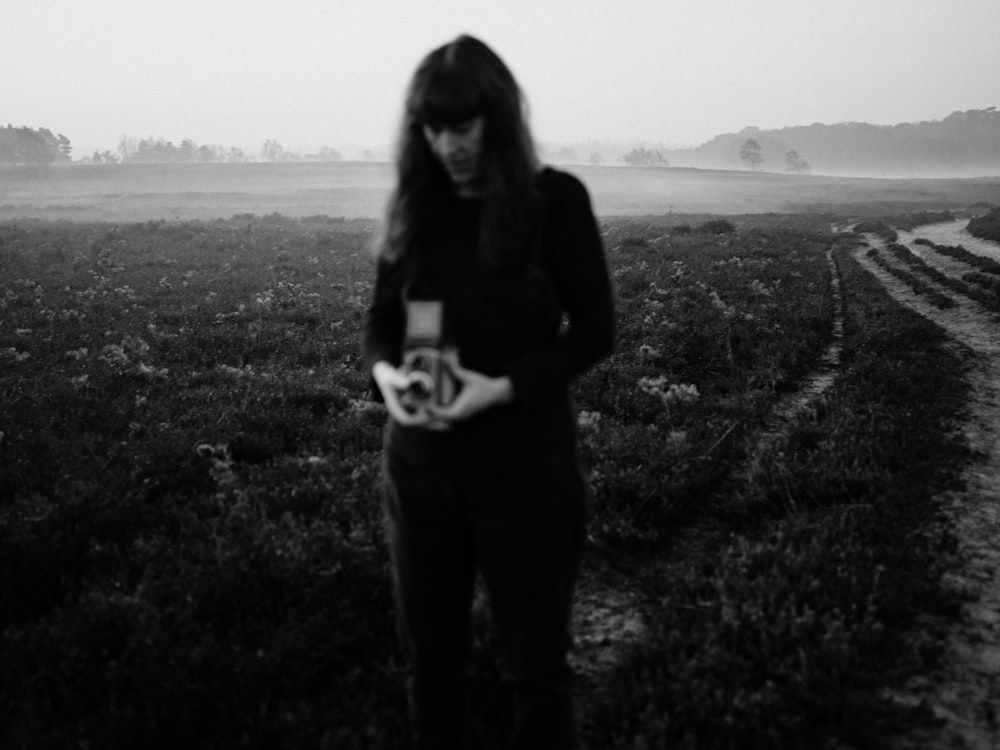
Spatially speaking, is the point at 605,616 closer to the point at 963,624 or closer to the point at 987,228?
the point at 963,624

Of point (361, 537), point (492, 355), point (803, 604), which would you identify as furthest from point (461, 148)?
point (803, 604)

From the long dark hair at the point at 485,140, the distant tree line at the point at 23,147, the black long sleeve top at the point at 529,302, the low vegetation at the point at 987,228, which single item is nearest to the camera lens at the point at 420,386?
the black long sleeve top at the point at 529,302

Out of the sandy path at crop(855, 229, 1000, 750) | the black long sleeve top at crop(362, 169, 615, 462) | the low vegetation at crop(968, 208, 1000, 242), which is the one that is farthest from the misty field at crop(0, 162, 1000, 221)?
the black long sleeve top at crop(362, 169, 615, 462)

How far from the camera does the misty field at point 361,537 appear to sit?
3928 mm

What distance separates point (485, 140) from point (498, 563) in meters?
1.70

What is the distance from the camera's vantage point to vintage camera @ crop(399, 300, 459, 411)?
2.33 meters

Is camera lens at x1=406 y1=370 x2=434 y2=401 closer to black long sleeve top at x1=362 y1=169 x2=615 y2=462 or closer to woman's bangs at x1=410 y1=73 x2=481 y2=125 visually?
black long sleeve top at x1=362 y1=169 x2=615 y2=462

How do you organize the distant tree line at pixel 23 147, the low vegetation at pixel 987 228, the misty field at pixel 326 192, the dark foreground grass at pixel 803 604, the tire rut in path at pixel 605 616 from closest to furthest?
the dark foreground grass at pixel 803 604 → the tire rut in path at pixel 605 616 → the low vegetation at pixel 987 228 → the misty field at pixel 326 192 → the distant tree line at pixel 23 147

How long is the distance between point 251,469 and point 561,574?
5.33 meters

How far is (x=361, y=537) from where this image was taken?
5531 mm

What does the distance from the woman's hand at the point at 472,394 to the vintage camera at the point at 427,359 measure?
0.10 ft

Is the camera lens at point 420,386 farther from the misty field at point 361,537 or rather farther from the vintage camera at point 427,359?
A: the misty field at point 361,537

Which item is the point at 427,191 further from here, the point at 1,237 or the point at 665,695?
the point at 1,237

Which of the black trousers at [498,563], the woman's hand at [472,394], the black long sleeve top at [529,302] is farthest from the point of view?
the black trousers at [498,563]
